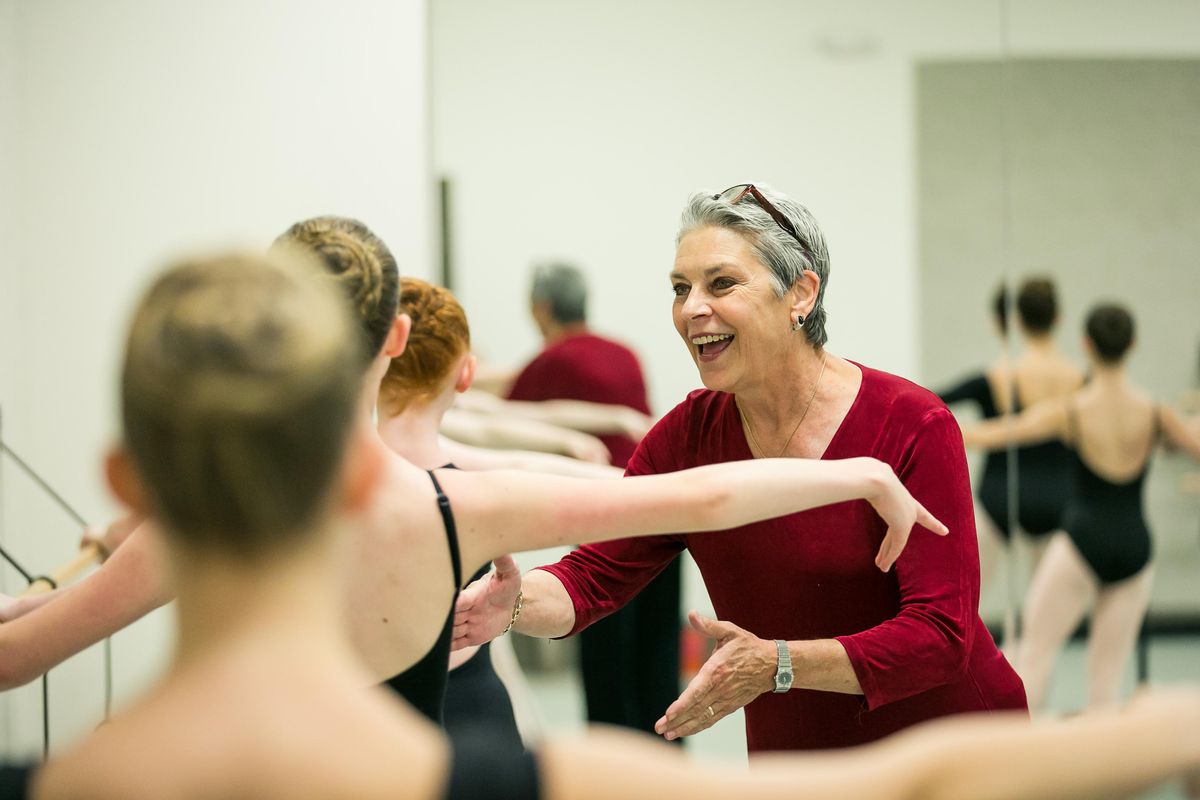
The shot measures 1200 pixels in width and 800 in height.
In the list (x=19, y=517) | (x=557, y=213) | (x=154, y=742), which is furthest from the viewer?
(x=557, y=213)

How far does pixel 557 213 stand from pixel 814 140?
91 centimetres

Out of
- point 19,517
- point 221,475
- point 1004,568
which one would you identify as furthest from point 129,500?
point 1004,568

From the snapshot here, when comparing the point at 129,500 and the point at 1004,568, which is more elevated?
the point at 129,500

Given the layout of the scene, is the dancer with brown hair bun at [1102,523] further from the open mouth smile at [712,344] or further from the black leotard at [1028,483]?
the open mouth smile at [712,344]

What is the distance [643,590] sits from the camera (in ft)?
11.1

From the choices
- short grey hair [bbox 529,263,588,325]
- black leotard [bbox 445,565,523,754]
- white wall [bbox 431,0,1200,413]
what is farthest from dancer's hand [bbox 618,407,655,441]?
black leotard [bbox 445,565,523,754]

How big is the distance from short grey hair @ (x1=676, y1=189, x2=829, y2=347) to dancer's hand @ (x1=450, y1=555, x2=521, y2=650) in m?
0.57

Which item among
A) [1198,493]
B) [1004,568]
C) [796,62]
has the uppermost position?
[796,62]

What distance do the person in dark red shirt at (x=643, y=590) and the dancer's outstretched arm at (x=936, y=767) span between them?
8.60 ft

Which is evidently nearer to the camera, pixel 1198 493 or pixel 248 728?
pixel 248 728

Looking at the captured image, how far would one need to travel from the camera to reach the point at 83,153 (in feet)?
11.8

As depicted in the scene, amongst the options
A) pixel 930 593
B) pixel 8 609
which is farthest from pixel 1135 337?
pixel 8 609

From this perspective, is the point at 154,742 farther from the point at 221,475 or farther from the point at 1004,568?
the point at 1004,568

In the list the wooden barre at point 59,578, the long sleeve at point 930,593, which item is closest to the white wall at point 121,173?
the wooden barre at point 59,578
